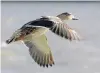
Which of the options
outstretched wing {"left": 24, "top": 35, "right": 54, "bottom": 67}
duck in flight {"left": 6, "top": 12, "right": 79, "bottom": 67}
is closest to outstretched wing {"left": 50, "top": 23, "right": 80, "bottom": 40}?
duck in flight {"left": 6, "top": 12, "right": 79, "bottom": 67}

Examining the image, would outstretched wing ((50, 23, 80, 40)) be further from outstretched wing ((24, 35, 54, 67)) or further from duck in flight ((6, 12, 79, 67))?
outstretched wing ((24, 35, 54, 67))

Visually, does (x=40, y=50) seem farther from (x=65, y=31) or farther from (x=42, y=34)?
(x=65, y=31)

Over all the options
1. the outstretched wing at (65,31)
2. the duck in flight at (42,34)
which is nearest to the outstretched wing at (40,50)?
the duck in flight at (42,34)

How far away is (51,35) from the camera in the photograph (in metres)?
1.77

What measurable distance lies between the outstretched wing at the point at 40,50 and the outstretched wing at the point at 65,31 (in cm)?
10

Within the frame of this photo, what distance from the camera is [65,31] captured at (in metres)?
1.77

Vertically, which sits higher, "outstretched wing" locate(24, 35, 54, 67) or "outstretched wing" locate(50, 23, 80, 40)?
"outstretched wing" locate(50, 23, 80, 40)

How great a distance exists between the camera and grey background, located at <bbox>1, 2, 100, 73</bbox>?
1766 millimetres

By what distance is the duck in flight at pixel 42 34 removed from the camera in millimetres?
1772

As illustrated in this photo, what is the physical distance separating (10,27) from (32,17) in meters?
0.19

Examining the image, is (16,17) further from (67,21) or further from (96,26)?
(96,26)

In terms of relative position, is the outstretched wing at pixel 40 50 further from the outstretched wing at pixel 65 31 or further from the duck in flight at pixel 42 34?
the outstretched wing at pixel 65 31

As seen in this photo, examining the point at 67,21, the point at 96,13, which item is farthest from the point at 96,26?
the point at 67,21

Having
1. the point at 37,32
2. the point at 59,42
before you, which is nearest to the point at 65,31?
the point at 59,42
